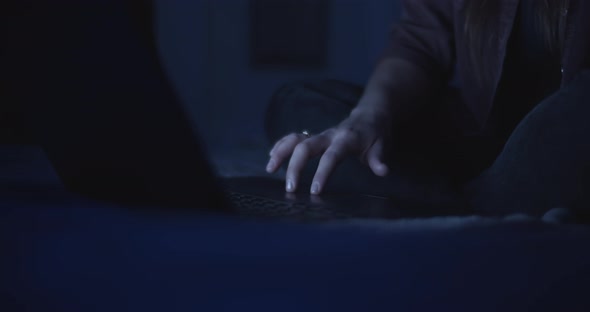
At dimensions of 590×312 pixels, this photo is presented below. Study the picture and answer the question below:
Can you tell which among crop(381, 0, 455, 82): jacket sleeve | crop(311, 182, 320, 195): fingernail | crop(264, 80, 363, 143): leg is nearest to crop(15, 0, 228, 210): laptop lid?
crop(311, 182, 320, 195): fingernail

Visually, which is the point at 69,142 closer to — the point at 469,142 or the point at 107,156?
the point at 107,156

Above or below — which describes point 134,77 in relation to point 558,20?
below

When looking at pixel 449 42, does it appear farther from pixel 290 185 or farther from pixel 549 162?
pixel 290 185

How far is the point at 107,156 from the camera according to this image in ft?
1.17

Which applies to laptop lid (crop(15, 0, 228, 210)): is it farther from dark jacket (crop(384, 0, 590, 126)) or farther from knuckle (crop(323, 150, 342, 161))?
dark jacket (crop(384, 0, 590, 126))

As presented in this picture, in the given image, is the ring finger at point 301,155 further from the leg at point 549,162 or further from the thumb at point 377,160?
the leg at point 549,162

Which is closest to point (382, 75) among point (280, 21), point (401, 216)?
point (401, 216)

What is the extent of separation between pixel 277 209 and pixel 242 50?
2952mm

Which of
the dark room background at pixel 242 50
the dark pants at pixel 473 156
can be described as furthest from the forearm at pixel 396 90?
the dark room background at pixel 242 50

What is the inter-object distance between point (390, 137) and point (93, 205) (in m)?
0.56

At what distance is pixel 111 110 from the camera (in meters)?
0.33

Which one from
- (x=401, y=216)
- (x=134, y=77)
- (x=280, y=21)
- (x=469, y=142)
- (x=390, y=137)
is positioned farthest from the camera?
(x=280, y=21)

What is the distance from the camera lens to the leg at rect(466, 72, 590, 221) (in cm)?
63

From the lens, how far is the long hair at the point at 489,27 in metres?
0.90
